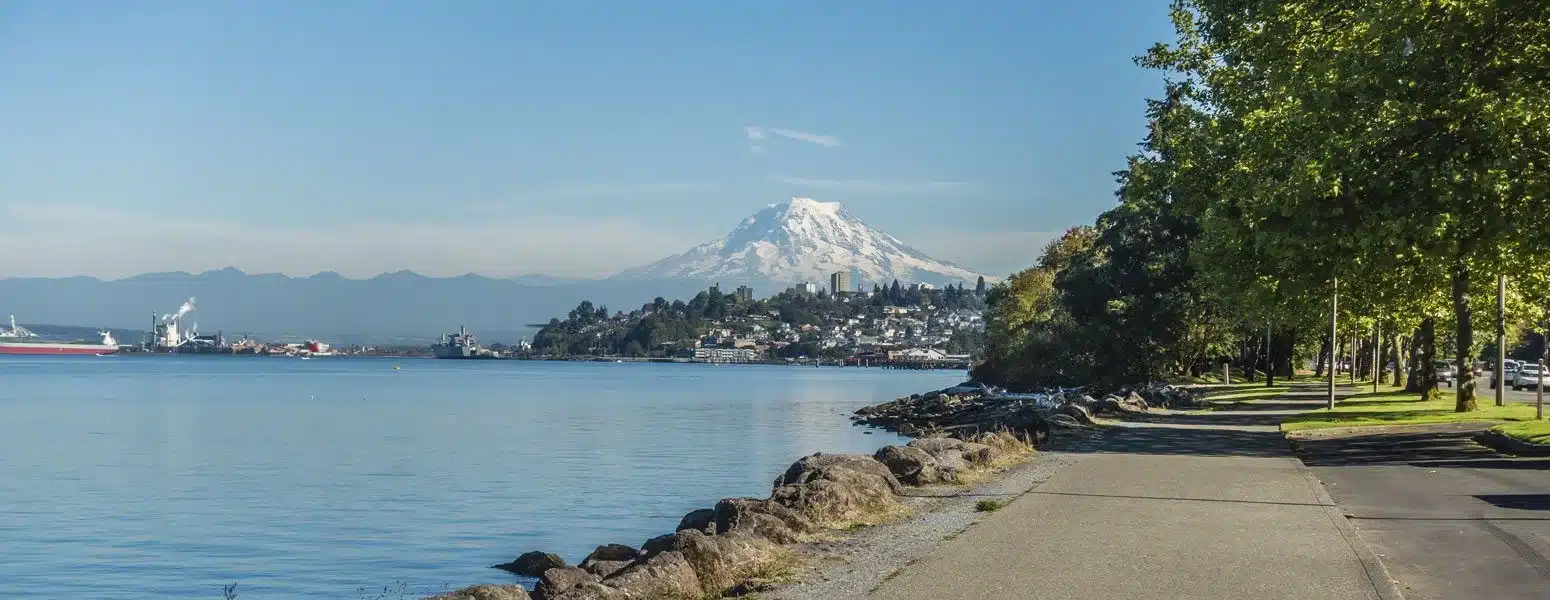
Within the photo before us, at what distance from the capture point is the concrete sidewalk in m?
12.2

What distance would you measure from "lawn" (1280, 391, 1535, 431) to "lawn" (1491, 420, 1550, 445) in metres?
3.60

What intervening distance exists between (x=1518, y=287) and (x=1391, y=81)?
17272 millimetres

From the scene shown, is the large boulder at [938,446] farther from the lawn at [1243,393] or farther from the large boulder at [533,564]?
the lawn at [1243,393]

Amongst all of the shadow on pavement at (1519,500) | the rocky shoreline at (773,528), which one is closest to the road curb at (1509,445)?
the shadow on pavement at (1519,500)

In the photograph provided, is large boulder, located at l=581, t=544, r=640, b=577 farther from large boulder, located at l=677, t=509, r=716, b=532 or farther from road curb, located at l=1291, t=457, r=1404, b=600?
road curb, located at l=1291, t=457, r=1404, b=600

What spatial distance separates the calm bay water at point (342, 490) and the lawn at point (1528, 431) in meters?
14.0

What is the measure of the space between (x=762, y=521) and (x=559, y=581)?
3.00 m

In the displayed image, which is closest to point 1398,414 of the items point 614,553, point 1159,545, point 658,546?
point 1159,545

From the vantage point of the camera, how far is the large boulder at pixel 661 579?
38.5 ft

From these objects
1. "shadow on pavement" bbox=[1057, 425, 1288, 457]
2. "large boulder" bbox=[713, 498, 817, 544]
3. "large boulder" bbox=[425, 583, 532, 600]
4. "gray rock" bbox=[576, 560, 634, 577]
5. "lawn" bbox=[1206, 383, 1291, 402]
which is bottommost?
"gray rock" bbox=[576, 560, 634, 577]

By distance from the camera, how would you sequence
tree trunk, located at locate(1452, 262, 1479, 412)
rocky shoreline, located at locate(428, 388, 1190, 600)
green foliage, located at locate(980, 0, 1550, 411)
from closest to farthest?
rocky shoreline, located at locate(428, 388, 1190, 600)
green foliage, located at locate(980, 0, 1550, 411)
tree trunk, located at locate(1452, 262, 1479, 412)

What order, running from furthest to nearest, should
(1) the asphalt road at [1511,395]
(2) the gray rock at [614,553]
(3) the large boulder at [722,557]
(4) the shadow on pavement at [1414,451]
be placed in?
(1) the asphalt road at [1511,395]
(4) the shadow on pavement at [1414,451]
(2) the gray rock at [614,553]
(3) the large boulder at [722,557]

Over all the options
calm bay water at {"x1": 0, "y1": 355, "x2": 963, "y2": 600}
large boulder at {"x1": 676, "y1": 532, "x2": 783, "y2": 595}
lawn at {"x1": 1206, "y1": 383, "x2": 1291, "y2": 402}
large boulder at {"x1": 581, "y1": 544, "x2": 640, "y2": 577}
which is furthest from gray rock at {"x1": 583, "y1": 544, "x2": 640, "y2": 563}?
lawn at {"x1": 1206, "y1": 383, "x2": 1291, "y2": 402}

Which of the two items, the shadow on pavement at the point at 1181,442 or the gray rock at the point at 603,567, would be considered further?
the shadow on pavement at the point at 1181,442
